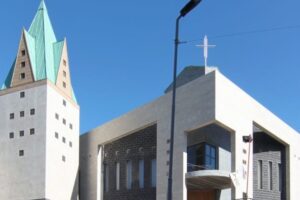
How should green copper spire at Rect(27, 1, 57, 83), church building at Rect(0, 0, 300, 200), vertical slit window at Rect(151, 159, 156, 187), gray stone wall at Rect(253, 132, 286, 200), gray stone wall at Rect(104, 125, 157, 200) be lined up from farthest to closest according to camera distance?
green copper spire at Rect(27, 1, 57, 83), gray stone wall at Rect(104, 125, 157, 200), vertical slit window at Rect(151, 159, 156, 187), gray stone wall at Rect(253, 132, 286, 200), church building at Rect(0, 0, 300, 200)

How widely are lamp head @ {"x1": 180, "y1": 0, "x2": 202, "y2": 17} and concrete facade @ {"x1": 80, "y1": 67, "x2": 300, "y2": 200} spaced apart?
61.0ft

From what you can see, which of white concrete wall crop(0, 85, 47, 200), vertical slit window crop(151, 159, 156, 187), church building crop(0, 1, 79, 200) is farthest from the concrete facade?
white concrete wall crop(0, 85, 47, 200)

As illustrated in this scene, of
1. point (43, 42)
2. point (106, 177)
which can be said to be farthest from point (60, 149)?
point (43, 42)

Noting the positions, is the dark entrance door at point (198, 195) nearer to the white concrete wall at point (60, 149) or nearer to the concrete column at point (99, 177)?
the concrete column at point (99, 177)

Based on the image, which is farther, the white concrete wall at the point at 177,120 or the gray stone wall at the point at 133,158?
the gray stone wall at the point at 133,158

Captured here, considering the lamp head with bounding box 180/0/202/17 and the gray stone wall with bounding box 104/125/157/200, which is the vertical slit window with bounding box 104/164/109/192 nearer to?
the gray stone wall with bounding box 104/125/157/200

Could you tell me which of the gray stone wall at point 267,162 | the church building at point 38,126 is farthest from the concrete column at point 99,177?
the gray stone wall at point 267,162

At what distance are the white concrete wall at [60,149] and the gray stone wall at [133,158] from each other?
270 cm

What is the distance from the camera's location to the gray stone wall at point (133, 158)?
4306cm

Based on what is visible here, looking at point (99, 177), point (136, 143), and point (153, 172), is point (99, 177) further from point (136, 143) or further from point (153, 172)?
point (153, 172)

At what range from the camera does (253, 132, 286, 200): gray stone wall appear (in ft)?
137

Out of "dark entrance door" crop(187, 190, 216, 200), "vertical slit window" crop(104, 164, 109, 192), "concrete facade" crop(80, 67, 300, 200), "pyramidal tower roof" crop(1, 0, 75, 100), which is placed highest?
"pyramidal tower roof" crop(1, 0, 75, 100)

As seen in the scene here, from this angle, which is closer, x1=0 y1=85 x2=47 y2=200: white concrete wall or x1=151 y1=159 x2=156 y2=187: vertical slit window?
x1=151 y1=159 x2=156 y2=187: vertical slit window

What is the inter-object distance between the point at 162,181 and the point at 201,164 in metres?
2.82
